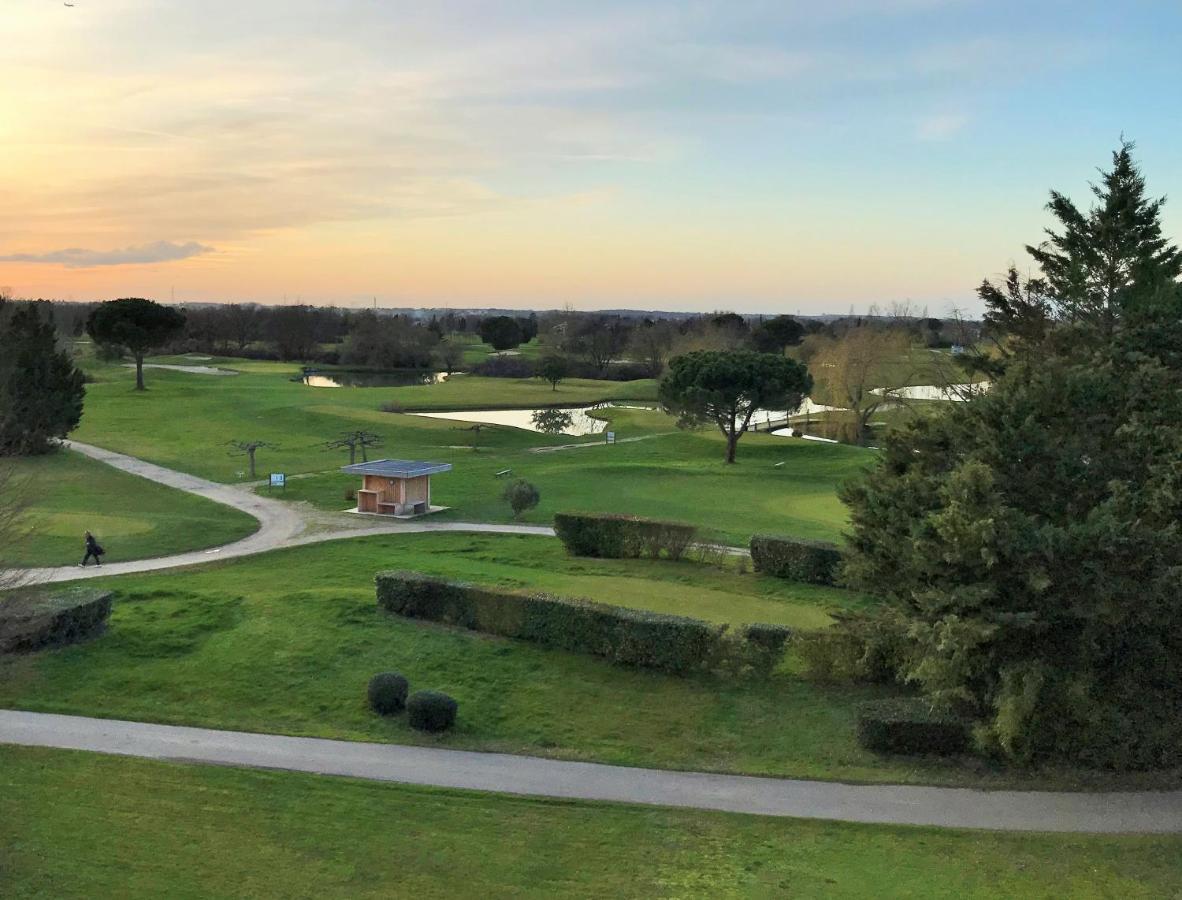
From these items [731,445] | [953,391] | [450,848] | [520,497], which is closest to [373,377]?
[731,445]

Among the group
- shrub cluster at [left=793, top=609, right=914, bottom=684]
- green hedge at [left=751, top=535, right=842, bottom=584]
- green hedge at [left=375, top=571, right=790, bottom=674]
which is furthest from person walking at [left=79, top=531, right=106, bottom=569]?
shrub cluster at [left=793, top=609, right=914, bottom=684]

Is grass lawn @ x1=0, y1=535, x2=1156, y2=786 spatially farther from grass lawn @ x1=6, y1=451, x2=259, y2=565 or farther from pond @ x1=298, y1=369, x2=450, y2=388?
pond @ x1=298, y1=369, x2=450, y2=388

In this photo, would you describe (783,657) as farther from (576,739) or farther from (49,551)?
(49,551)

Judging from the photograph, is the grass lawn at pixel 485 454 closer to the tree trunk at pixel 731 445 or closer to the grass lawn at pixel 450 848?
the tree trunk at pixel 731 445

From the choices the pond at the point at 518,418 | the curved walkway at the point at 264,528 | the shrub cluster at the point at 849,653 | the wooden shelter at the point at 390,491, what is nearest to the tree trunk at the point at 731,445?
the pond at the point at 518,418

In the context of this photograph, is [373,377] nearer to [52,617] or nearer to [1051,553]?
[52,617]

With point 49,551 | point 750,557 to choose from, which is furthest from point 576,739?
point 49,551
